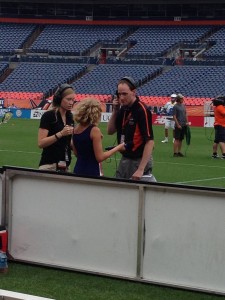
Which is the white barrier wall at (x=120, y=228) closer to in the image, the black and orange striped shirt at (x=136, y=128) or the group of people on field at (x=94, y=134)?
the group of people on field at (x=94, y=134)

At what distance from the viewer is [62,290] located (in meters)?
7.30

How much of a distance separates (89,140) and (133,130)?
0.53 m

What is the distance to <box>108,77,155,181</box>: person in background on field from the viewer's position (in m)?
8.27

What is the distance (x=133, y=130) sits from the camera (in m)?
8.35

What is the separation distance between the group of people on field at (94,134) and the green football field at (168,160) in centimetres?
315

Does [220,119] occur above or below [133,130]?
above

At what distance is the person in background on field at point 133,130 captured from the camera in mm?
8266

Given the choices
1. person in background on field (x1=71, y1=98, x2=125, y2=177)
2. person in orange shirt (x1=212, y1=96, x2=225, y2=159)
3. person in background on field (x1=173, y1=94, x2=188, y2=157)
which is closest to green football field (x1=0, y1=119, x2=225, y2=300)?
person in background on field (x1=173, y1=94, x2=188, y2=157)

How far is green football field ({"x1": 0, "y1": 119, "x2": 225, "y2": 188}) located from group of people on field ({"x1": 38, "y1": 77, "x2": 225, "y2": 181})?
3154 millimetres

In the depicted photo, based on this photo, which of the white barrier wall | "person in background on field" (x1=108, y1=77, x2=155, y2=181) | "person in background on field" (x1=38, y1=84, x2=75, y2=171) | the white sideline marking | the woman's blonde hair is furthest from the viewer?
"person in background on field" (x1=38, y1=84, x2=75, y2=171)

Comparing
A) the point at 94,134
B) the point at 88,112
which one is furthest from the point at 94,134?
the point at 88,112

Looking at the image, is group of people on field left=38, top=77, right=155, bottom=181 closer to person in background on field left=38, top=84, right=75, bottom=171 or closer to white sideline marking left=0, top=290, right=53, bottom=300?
person in background on field left=38, top=84, right=75, bottom=171

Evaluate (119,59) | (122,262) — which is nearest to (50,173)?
(122,262)

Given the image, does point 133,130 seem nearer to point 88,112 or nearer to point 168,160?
point 88,112
